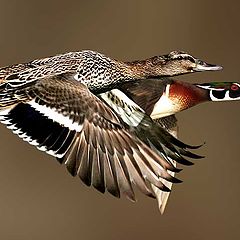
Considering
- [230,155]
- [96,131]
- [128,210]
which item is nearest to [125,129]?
[96,131]

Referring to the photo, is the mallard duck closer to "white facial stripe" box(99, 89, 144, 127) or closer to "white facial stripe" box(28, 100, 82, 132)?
"white facial stripe" box(99, 89, 144, 127)

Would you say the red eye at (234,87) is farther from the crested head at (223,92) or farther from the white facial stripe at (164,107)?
the white facial stripe at (164,107)

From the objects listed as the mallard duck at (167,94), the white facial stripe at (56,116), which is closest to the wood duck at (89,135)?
the white facial stripe at (56,116)

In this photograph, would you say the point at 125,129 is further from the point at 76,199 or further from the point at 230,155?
the point at 230,155

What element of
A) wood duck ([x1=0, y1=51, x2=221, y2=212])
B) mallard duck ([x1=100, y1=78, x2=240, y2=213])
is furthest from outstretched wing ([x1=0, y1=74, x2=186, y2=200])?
mallard duck ([x1=100, y1=78, x2=240, y2=213])

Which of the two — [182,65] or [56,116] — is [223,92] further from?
[56,116]

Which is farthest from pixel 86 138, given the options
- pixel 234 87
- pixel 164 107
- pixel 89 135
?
pixel 234 87
